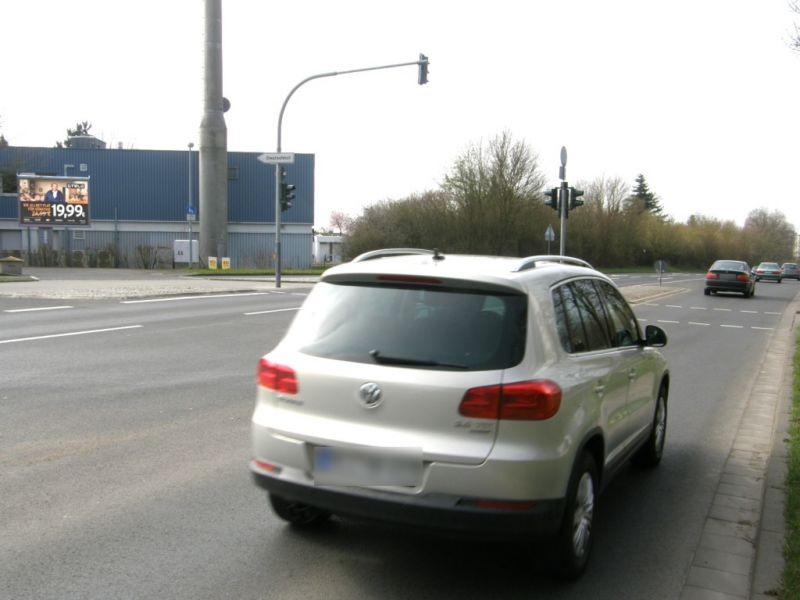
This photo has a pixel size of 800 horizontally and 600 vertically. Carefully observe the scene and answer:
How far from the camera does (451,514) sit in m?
3.45

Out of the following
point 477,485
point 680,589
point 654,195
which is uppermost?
point 654,195

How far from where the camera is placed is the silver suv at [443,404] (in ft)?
11.4

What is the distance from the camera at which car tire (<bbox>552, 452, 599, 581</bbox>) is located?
3732 mm

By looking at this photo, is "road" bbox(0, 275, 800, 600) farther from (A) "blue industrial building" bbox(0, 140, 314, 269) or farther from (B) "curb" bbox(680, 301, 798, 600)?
(A) "blue industrial building" bbox(0, 140, 314, 269)

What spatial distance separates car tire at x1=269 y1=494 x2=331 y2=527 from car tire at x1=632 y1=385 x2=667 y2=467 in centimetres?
276

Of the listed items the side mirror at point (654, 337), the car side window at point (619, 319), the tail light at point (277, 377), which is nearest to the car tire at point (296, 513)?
the tail light at point (277, 377)

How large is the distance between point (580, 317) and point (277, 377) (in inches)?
69.5

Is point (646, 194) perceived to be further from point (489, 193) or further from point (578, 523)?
point (578, 523)

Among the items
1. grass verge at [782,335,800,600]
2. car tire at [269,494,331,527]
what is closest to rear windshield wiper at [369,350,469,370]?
car tire at [269,494,331,527]

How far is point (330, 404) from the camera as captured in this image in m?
3.75

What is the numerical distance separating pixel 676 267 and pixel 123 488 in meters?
90.6

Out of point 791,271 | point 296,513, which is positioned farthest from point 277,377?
point 791,271

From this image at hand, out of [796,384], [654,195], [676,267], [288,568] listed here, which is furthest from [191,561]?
[654,195]

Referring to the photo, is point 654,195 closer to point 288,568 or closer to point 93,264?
point 93,264
